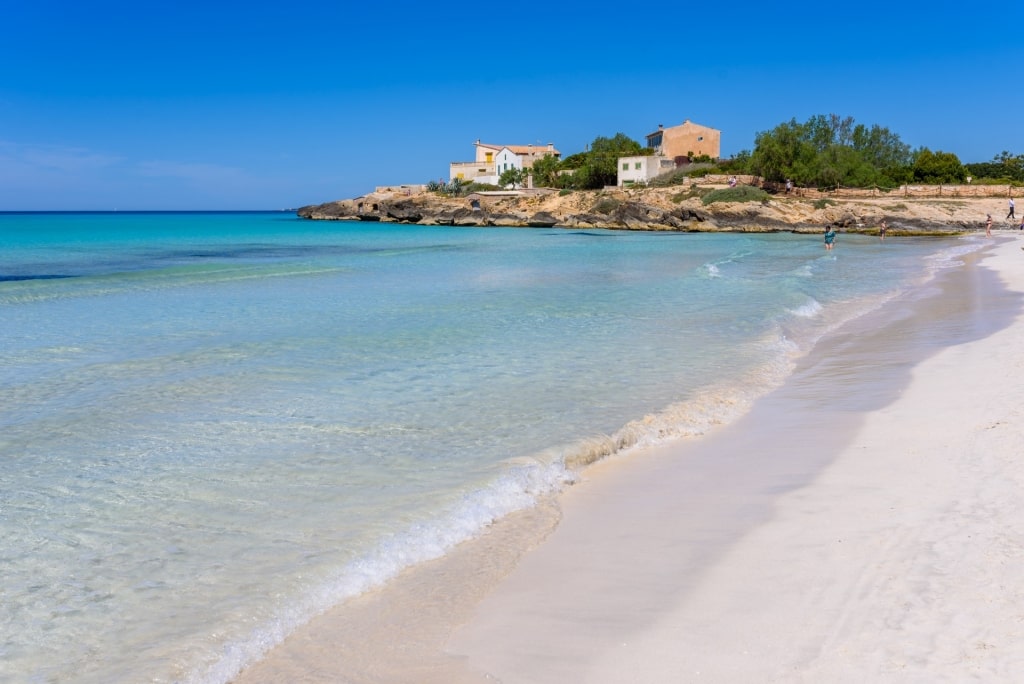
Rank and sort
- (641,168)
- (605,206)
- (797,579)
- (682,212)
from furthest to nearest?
(641,168), (605,206), (682,212), (797,579)

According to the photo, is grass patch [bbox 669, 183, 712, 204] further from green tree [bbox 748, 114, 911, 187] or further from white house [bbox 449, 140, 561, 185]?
white house [bbox 449, 140, 561, 185]

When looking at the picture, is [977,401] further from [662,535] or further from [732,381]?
[662,535]

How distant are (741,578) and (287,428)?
18.0 ft

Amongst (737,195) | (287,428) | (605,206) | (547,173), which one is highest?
(547,173)

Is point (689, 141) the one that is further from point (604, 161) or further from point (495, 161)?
point (495, 161)

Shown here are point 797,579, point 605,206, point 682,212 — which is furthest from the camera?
point 605,206

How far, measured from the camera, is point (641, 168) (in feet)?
296

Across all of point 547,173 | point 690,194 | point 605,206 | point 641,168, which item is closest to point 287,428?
point 690,194

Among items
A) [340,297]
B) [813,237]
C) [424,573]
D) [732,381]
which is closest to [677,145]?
[813,237]

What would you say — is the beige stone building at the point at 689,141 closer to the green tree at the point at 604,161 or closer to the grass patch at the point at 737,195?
the green tree at the point at 604,161

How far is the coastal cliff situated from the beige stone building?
1610 cm

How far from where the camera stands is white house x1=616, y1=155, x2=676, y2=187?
8969 cm

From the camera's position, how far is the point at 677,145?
97188mm

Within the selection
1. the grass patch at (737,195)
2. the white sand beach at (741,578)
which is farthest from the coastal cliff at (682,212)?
the white sand beach at (741,578)
